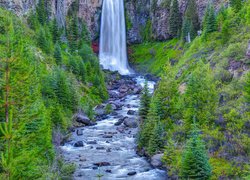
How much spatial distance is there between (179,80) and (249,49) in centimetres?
1290

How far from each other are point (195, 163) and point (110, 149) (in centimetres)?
1682

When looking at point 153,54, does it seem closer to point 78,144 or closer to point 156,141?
point 78,144

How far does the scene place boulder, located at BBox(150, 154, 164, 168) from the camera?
114ft

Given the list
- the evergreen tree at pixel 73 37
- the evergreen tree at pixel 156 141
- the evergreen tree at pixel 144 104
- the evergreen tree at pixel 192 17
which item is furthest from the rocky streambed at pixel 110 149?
the evergreen tree at pixel 192 17

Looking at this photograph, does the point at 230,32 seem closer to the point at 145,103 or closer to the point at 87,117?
the point at 145,103

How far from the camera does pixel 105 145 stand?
144 ft

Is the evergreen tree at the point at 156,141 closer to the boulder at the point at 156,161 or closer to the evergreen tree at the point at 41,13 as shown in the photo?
the boulder at the point at 156,161

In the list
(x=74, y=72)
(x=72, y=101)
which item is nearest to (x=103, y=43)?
(x=74, y=72)

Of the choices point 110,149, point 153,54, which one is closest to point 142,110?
point 110,149

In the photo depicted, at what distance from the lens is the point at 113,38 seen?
123438mm

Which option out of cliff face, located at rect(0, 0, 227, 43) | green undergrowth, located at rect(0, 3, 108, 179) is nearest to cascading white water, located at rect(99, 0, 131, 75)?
cliff face, located at rect(0, 0, 227, 43)

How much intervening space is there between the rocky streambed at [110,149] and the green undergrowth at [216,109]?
8.06 feet

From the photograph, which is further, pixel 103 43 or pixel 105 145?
pixel 103 43

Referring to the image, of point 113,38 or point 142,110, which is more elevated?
point 113,38
